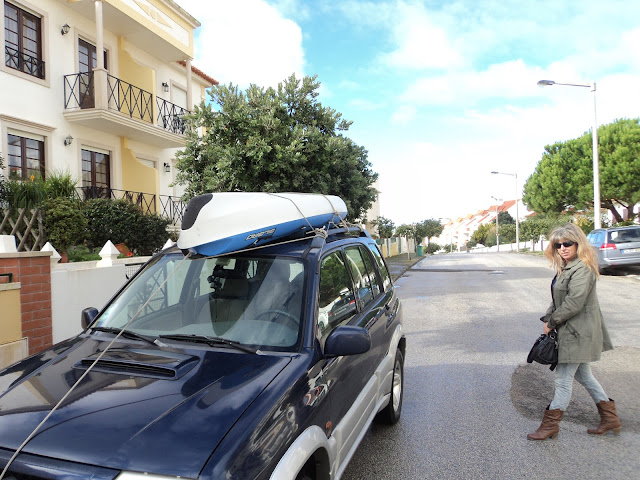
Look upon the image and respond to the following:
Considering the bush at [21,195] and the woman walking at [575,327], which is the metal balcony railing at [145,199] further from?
the woman walking at [575,327]

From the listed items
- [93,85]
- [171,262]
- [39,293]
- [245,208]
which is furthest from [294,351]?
[93,85]

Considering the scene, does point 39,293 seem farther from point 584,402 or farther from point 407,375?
point 584,402

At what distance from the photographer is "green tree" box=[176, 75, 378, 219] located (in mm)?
9422

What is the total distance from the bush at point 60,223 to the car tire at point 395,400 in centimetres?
661

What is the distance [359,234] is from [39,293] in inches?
157

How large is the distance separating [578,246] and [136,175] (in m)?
14.8

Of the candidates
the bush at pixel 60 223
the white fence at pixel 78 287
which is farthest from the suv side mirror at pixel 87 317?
the bush at pixel 60 223

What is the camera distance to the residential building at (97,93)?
12172mm

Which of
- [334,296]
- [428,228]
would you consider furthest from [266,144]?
[428,228]

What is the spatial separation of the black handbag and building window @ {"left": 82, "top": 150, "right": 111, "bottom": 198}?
517 inches

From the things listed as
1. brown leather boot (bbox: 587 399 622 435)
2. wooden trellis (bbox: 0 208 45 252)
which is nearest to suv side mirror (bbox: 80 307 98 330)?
brown leather boot (bbox: 587 399 622 435)

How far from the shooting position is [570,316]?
3.73 m

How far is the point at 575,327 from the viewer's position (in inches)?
149

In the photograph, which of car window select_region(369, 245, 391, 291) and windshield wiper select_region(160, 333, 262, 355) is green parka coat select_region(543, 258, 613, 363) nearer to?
car window select_region(369, 245, 391, 291)
